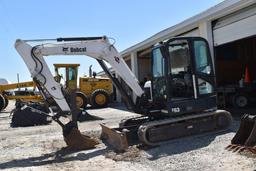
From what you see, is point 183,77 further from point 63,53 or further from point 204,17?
point 204,17

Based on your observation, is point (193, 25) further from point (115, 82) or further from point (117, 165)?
point (117, 165)

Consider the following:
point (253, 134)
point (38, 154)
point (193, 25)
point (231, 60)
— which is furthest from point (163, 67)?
point (231, 60)

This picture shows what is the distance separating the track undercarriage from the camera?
8805 mm

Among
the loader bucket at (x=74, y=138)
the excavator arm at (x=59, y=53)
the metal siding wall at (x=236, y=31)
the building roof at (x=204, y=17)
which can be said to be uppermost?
the building roof at (x=204, y=17)

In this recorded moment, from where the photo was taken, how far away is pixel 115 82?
9898 millimetres

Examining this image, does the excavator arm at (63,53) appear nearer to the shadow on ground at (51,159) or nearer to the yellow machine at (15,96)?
the shadow on ground at (51,159)

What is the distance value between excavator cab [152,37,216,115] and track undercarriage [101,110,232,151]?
232 mm

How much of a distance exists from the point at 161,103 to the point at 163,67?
94cm

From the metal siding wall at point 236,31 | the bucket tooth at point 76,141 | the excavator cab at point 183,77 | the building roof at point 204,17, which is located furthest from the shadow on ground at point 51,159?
the building roof at point 204,17

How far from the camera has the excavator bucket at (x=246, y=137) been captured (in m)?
7.48

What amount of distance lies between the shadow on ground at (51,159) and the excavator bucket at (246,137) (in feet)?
9.91

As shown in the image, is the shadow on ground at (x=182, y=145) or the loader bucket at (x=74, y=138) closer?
the shadow on ground at (x=182, y=145)

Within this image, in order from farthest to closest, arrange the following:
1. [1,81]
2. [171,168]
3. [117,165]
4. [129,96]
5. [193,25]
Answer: [1,81] → [193,25] → [129,96] → [117,165] → [171,168]

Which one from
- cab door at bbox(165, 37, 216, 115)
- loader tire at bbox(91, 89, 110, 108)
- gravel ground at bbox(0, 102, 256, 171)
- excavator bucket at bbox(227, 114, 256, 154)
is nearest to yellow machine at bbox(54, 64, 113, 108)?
loader tire at bbox(91, 89, 110, 108)
